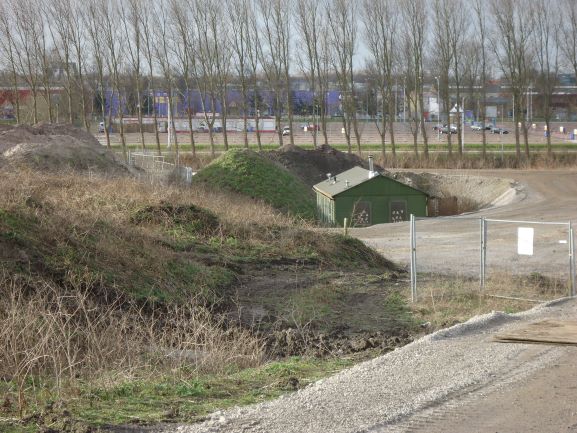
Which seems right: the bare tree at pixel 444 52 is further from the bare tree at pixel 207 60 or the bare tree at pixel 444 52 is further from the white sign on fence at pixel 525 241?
the white sign on fence at pixel 525 241

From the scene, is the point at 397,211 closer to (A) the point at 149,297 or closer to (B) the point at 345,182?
(B) the point at 345,182

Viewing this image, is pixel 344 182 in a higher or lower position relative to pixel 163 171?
lower

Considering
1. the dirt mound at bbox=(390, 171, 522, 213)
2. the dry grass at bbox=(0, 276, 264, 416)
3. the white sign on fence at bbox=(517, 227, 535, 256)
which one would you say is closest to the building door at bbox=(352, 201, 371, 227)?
the dirt mound at bbox=(390, 171, 522, 213)

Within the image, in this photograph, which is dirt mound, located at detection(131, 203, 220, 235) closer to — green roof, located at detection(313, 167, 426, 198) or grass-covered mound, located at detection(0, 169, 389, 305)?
grass-covered mound, located at detection(0, 169, 389, 305)

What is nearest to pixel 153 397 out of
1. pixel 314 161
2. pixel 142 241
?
pixel 142 241

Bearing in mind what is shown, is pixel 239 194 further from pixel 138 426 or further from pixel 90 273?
pixel 138 426

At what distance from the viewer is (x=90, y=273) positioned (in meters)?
15.7

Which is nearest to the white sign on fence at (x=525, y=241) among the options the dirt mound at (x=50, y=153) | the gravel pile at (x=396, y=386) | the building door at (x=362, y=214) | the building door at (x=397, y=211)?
the gravel pile at (x=396, y=386)

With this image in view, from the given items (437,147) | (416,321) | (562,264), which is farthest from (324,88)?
(416,321)

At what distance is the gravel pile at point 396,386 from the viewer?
25.0 ft

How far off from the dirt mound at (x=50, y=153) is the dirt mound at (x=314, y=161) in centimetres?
2189

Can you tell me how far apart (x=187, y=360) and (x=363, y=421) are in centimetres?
387

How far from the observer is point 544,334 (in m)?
12.1

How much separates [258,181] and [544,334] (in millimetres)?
32574
